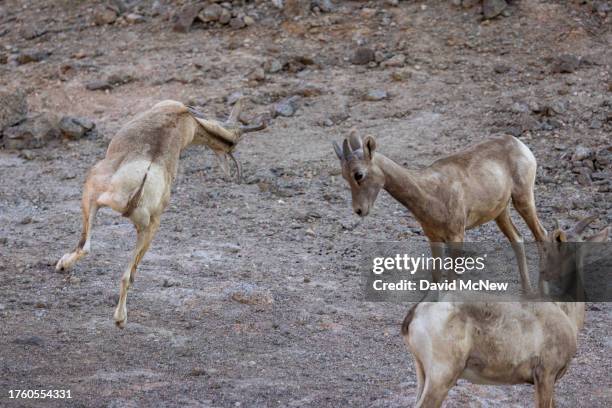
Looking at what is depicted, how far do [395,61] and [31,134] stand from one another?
613cm

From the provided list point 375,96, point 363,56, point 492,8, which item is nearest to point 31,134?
point 375,96

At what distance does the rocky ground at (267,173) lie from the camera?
9.52 m

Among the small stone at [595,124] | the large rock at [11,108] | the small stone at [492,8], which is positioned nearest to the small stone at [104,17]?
the large rock at [11,108]

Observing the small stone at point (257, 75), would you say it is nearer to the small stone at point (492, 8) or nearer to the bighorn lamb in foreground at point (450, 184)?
the small stone at point (492, 8)

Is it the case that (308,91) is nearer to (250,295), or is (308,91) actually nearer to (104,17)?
(104,17)

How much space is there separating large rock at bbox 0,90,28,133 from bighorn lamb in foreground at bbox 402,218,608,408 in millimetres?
11490

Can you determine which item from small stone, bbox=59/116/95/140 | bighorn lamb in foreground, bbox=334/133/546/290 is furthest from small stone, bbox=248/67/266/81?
bighorn lamb in foreground, bbox=334/133/546/290

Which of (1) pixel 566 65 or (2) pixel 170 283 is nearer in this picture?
(2) pixel 170 283

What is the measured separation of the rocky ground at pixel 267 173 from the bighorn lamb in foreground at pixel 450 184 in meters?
1.23

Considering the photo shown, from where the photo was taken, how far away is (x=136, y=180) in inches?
377

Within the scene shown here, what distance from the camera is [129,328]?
10398 mm

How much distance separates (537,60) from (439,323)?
469 inches

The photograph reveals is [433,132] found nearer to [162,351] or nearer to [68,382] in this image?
[162,351]

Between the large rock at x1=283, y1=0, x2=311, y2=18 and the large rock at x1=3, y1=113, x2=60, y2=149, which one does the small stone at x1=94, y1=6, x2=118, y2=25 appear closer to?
the large rock at x1=283, y1=0, x2=311, y2=18
